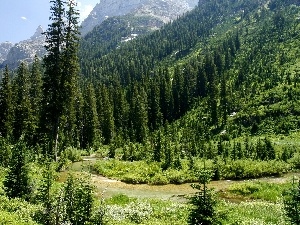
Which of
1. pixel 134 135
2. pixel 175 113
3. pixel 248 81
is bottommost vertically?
pixel 134 135

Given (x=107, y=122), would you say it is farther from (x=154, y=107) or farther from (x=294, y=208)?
(x=294, y=208)

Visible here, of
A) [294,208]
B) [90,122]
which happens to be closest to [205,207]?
[294,208]

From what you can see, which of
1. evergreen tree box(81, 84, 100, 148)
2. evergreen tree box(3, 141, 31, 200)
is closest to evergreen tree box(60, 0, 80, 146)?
evergreen tree box(3, 141, 31, 200)

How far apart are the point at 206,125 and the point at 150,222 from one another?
6490 cm

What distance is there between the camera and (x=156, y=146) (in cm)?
4909

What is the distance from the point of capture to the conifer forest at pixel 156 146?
58.7ft

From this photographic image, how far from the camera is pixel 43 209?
18.1 m

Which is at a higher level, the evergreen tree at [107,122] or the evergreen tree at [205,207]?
the evergreen tree at [107,122]

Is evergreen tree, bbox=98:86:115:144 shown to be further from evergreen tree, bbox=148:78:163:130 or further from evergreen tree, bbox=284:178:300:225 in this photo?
evergreen tree, bbox=284:178:300:225

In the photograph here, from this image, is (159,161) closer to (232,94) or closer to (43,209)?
(43,209)

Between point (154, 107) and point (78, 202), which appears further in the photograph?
point (154, 107)

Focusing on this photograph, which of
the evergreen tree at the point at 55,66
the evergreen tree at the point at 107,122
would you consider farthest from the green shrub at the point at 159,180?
the evergreen tree at the point at 107,122

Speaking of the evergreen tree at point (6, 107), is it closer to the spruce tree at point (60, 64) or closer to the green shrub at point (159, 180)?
the spruce tree at point (60, 64)

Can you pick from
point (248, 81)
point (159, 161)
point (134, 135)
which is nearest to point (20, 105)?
point (134, 135)
